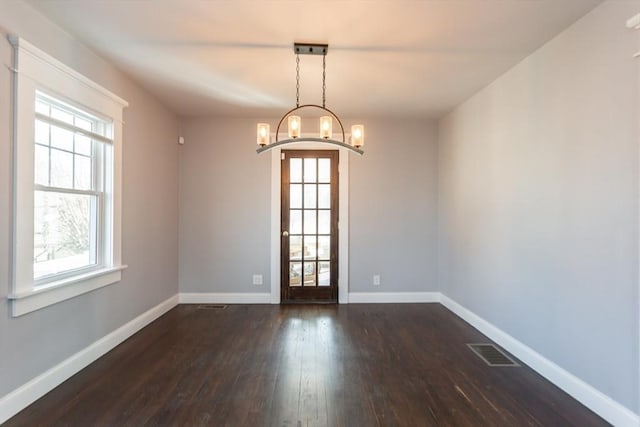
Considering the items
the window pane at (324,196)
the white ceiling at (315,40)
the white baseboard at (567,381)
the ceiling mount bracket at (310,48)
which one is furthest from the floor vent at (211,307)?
the ceiling mount bracket at (310,48)

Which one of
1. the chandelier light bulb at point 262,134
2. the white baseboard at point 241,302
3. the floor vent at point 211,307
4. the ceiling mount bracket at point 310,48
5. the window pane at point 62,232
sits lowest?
the floor vent at point 211,307

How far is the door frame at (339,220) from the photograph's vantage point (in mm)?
4547

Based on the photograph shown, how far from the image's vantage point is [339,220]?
15.1 feet

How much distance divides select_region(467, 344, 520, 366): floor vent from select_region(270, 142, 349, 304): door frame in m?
1.85

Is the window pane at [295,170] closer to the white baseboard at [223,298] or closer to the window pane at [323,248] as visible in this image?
the window pane at [323,248]

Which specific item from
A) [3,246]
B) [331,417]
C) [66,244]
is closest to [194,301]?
[66,244]

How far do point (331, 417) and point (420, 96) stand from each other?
329 centimetres

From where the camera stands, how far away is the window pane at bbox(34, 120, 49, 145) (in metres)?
2.28

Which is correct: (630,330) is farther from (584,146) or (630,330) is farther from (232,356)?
(232,356)

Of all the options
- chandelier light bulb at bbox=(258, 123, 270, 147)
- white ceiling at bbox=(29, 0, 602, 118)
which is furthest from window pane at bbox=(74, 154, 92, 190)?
chandelier light bulb at bbox=(258, 123, 270, 147)

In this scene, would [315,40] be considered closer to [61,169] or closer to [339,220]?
[61,169]

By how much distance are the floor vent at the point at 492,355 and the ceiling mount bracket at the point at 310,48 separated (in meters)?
2.94

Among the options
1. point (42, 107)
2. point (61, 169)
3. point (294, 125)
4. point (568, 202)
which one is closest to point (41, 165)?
point (61, 169)

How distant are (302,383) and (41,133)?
2.58 metres
